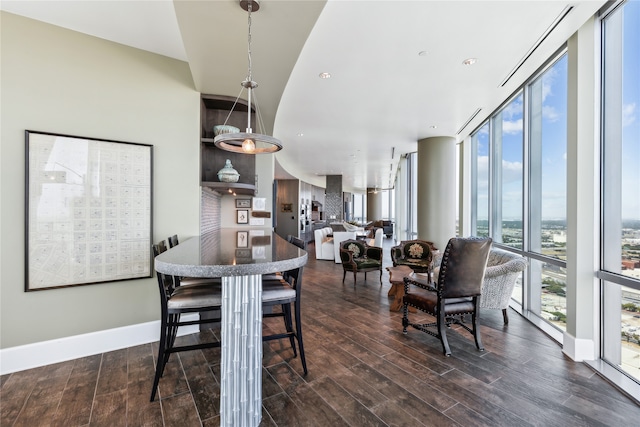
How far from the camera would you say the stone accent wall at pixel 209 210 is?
3.19 meters

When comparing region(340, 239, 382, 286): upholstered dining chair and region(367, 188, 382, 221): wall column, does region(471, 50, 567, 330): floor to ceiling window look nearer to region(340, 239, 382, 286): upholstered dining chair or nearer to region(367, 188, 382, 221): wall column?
region(340, 239, 382, 286): upholstered dining chair

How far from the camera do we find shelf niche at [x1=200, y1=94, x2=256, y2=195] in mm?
3149

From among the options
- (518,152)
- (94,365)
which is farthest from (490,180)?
(94,365)

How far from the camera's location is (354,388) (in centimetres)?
199

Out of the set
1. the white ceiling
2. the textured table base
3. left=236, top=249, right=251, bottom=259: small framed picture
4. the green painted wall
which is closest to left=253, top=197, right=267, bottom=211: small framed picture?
the white ceiling

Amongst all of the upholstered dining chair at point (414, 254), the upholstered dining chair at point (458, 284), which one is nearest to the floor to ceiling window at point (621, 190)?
the upholstered dining chair at point (458, 284)

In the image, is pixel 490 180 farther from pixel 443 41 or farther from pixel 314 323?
pixel 314 323

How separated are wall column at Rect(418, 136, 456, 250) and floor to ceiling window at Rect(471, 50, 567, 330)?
0.85m

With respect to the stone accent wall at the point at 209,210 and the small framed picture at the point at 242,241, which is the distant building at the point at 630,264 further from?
the stone accent wall at the point at 209,210

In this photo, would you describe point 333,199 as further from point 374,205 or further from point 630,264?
point 630,264

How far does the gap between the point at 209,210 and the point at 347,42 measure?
260cm

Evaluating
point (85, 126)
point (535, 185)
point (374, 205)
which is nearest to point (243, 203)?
point (85, 126)

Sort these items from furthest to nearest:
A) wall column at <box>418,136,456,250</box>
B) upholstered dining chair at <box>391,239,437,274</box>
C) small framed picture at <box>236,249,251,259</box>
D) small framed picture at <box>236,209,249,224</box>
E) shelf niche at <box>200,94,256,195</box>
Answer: wall column at <box>418,136,456,250</box> → upholstered dining chair at <box>391,239,437,274</box> → small framed picture at <box>236,209,249,224</box> → shelf niche at <box>200,94,256,195</box> → small framed picture at <box>236,249,251,259</box>

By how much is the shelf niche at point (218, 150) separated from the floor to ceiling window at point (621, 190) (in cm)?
352
